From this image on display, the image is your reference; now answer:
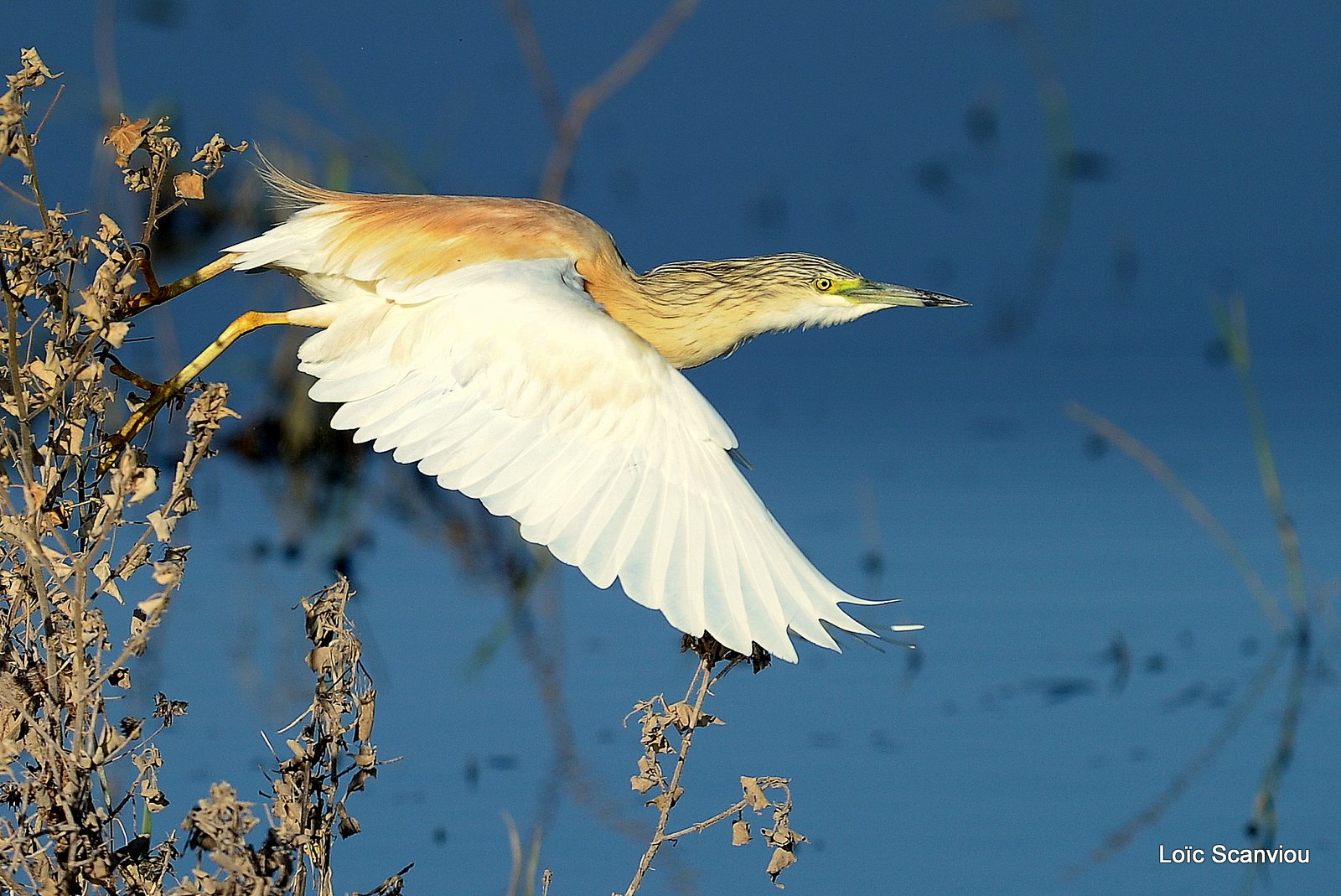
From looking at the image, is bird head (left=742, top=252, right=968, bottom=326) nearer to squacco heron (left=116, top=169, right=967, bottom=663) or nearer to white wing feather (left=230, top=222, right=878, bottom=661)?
squacco heron (left=116, top=169, right=967, bottom=663)

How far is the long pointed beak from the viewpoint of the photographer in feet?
12.8

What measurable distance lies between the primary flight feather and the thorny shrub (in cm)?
44

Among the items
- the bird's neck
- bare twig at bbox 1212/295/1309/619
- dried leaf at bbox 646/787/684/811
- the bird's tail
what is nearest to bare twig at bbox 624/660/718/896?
dried leaf at bbox 646/787/684/811

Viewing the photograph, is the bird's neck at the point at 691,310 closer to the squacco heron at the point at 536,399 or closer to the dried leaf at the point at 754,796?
Answer: the squacco heron at the point at 536,399

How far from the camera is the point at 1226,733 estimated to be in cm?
478

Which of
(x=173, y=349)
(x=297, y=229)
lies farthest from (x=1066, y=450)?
(x=297, y=229)

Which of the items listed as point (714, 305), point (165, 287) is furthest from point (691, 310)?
point (165, 287)

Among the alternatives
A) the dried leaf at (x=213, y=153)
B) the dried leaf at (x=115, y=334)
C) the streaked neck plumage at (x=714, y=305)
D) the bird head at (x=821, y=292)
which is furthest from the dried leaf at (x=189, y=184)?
the bird head at (x=821, y=292)

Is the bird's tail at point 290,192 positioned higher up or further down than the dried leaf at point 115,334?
higher up

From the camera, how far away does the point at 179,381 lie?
309cm

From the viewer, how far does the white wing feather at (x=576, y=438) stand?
106 inches

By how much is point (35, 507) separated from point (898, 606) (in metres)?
3.53

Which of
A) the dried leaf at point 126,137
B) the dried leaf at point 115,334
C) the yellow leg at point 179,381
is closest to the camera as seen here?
the dried leaf at point 115,334

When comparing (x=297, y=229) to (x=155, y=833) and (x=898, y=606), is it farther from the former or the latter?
(x=898, y=606)
